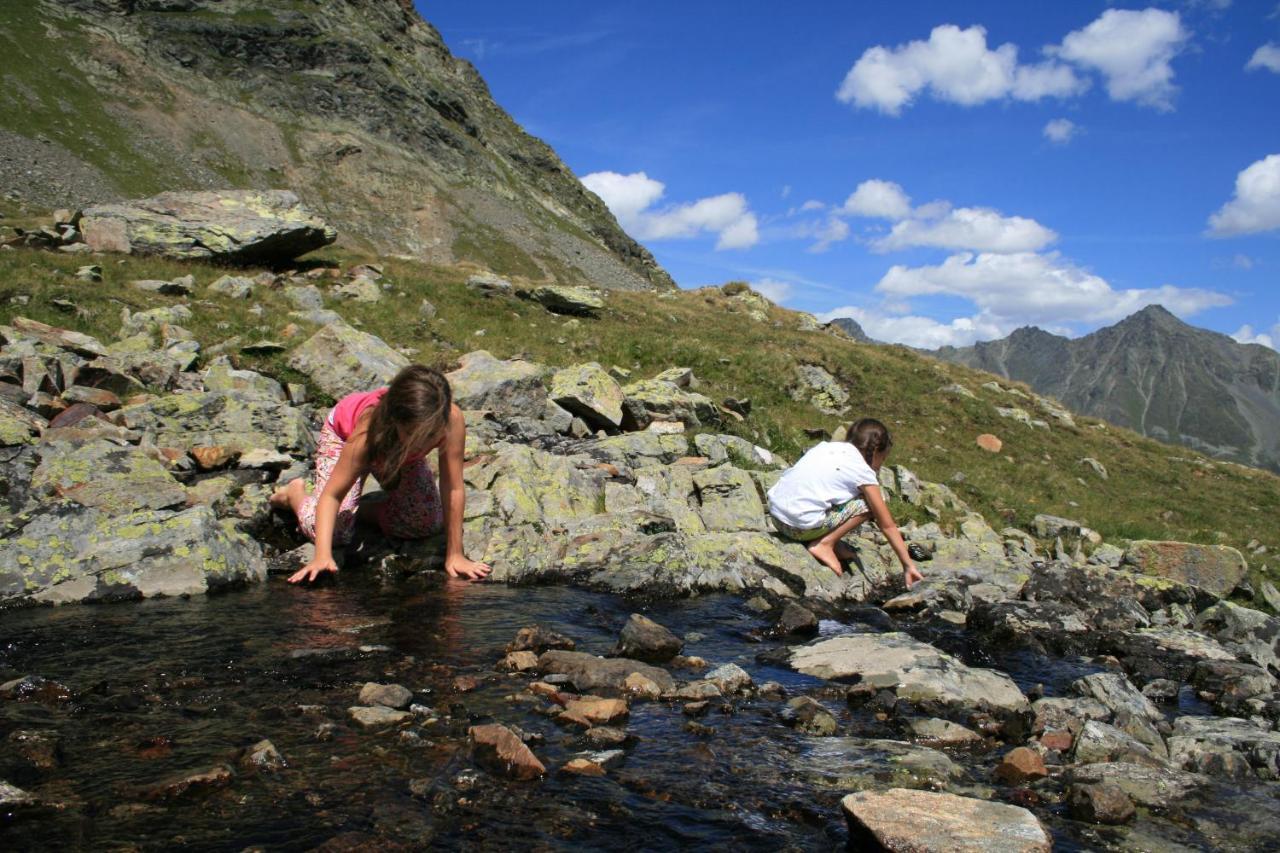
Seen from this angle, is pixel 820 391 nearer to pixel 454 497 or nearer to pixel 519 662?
pixel 454 497

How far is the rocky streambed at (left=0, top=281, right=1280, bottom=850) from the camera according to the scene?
445 cm

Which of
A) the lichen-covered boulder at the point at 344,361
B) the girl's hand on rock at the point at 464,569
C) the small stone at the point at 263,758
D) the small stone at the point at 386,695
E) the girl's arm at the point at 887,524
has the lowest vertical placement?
the small stone at the point at 263,758

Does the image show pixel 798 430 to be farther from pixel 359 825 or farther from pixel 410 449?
pixel 359 825

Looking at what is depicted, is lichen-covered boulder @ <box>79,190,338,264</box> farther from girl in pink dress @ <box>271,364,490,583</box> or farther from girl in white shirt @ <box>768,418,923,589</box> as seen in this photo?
girl in white shirt @ <box>768,418,923,589</box>

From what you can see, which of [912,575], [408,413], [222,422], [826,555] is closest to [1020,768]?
[826,555]

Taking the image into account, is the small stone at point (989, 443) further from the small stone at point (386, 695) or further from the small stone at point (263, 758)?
the small stone at point (263, 758)

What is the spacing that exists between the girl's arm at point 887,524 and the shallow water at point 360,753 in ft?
14.9

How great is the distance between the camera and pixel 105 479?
9.51 meters

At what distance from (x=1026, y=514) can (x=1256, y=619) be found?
344 inches

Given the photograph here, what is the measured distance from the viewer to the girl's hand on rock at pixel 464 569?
9.82 meters

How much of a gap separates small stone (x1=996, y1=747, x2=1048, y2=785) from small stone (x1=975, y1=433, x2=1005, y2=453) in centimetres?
2430

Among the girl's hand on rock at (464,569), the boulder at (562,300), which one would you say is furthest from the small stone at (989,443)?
the girl's hand on rock at (464,569)

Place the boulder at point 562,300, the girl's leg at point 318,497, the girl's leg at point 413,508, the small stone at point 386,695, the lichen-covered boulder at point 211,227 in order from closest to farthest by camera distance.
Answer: the small stone at point 386,695 < the girl's leg at point 318,497 < the girl's leg at point 413,508 < the lichen-covered boulder at point 211,227 < the boulder at point 562,300

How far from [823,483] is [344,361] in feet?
35.5
